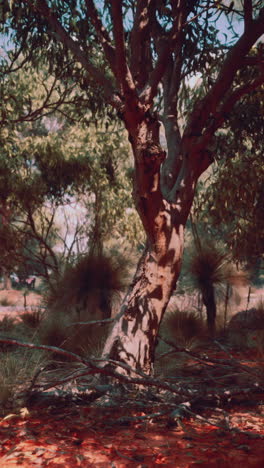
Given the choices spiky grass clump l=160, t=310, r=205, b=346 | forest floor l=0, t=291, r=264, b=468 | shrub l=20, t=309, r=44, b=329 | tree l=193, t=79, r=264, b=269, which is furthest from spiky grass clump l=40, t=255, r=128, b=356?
forest floor l=0, t=291, r=264, b=468

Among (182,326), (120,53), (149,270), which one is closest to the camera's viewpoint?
(120,53)

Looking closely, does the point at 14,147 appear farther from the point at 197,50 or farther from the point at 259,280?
the point at 259,280

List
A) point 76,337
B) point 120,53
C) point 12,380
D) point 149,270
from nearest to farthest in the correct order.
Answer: point 120,53 → point 12,380 → point 149,270 → point 76,337

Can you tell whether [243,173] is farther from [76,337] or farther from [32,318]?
[32,318]

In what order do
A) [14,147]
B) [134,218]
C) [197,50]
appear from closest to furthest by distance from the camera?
[197,50]
[14,147]
[134,218]

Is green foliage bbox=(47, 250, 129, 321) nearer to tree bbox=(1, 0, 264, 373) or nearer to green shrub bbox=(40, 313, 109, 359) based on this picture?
green shrub bbox=(40, 313, 109, 359)

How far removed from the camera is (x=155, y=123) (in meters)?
4.31

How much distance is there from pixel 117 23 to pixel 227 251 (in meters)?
5.71

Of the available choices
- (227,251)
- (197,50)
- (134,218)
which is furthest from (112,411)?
(134,218)

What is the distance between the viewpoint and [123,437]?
3236 mm

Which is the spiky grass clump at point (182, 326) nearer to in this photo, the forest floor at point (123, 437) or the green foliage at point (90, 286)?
the green foliage at point (90, 286)

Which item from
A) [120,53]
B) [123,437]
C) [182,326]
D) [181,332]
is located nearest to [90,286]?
[182,326]

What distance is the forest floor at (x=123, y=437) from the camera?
8.98 ft

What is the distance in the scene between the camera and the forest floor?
2738 mm
